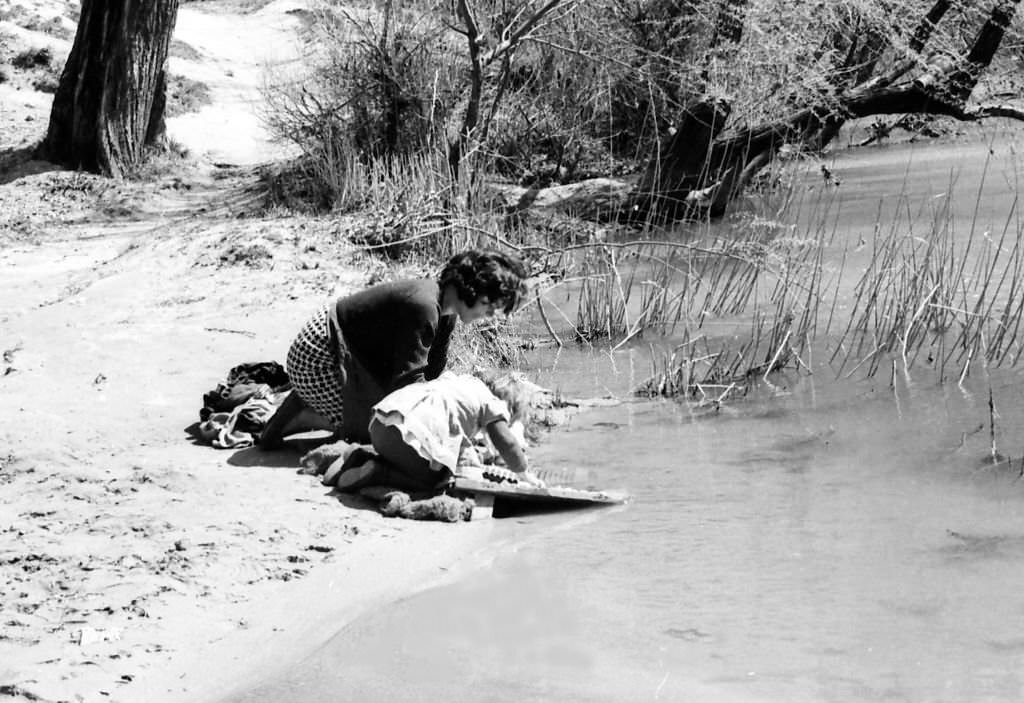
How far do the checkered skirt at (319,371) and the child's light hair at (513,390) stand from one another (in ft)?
2.66

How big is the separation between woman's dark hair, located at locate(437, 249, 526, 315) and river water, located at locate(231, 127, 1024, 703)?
2.83 ft

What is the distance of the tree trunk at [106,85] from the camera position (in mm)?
11758

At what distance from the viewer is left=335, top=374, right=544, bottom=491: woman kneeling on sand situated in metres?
5.09

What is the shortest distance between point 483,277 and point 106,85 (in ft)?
25.3

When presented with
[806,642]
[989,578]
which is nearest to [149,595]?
[806,642]

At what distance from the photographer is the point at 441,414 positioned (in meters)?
5.15

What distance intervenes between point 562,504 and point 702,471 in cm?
91

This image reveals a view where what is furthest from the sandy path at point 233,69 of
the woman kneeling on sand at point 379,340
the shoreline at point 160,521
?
the woman kneeling on sand at point 379,340

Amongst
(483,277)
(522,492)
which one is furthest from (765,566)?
(483,277)

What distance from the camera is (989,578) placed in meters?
4.42

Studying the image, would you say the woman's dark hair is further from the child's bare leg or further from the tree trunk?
the tree trunk

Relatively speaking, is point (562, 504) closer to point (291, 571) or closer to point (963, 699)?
point (291, 571)

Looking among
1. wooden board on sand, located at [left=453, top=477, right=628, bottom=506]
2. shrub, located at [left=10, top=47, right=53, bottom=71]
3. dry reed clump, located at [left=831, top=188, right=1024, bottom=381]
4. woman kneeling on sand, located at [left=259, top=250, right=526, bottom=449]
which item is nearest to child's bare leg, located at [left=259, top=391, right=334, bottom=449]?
woman kneeling on sand, located at [left=259, top=250, right=526, bottom=449]

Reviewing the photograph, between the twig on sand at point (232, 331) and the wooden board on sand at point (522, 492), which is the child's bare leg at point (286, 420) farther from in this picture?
the twig on sand at point (232, 331)
